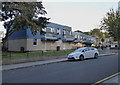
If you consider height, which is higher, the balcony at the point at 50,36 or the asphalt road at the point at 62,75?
the balcony at the point at 50,36

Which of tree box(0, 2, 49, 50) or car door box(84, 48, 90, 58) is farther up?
tree box(0, 2, 49, 50)

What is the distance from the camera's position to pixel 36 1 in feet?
60.4

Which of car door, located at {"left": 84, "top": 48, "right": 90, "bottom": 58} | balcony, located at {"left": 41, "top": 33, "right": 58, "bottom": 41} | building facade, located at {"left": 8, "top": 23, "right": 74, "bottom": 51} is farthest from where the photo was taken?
balcony, located at {"left": 41, "top": 33, "right": 58, "bottom": 41}

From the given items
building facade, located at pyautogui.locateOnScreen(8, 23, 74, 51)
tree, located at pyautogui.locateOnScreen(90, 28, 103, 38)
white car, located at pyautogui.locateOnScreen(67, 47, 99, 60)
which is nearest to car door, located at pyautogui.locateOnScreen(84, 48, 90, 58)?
white car, located at pyautogui.locateOnScreen(67, 47, 99, 60)

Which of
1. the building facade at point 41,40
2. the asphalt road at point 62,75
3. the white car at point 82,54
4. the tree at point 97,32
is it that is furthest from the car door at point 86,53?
the tree at point 97,32

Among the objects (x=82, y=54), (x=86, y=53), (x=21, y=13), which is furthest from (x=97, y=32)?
(x=21, y=13)

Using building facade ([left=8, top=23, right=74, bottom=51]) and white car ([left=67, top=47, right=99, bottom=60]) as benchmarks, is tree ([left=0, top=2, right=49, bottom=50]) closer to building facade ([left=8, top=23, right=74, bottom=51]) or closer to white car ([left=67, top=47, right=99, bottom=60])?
white car ([left=67, top=47, right=99, bottom=60])

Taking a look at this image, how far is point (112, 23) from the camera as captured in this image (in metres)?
29.9

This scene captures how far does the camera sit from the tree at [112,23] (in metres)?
28.4

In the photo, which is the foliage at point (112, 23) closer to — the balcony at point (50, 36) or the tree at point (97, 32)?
the balcony at point (50, 36)

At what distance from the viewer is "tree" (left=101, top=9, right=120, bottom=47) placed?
28.4 meters

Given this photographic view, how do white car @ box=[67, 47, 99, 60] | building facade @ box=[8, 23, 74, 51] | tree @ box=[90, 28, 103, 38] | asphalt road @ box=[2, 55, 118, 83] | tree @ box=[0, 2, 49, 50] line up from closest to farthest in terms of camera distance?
1. asphalt road @ box=[2, 55, 118, 83]
2. tree @ box=[0, 2, 49, 50]
3. white car @ box=[67, 47, 99, 60]
4. building facade @ box=[8, 23, 74, 51]
5. tree @ box=[90, 28, 103, 38]

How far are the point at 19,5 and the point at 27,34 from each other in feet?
38.5

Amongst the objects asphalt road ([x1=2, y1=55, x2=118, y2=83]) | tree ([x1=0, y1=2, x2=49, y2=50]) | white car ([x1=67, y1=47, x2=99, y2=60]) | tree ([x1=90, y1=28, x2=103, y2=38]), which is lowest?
asphalt road ([x1=2, y1=55, x2=118, y2=83])
